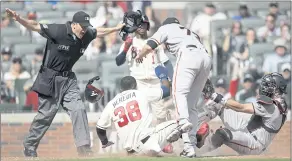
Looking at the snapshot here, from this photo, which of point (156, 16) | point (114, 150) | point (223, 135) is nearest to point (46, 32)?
point (223, 135)

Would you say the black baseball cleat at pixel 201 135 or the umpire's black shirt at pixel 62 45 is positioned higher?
the umpire's black shirt at pixel 62 45

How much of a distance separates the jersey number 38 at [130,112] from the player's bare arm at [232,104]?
1091 millimetres

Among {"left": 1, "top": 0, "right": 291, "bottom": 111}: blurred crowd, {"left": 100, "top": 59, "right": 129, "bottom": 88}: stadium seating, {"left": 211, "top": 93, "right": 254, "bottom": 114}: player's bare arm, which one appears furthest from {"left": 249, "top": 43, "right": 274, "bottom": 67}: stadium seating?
{"left": 211, "top": 93, "right": 254, "bottom": 114}: player's bare arm

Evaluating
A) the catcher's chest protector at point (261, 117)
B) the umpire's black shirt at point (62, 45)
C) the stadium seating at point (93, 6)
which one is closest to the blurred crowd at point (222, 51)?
the stadium seating at point (93, 6)

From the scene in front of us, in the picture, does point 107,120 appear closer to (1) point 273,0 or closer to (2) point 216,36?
(2) point 216,36

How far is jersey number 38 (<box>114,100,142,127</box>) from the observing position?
47.1 feet

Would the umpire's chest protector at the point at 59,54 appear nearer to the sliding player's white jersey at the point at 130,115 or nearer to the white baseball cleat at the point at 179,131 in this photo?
the sliding player's white jersey at the point at 130,115

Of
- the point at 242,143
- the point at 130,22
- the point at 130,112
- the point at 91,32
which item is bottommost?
the point at 242,143

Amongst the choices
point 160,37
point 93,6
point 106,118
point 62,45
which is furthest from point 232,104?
point 93,6

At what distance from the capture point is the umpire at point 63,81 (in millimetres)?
14617

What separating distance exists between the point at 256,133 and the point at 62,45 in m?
3.15

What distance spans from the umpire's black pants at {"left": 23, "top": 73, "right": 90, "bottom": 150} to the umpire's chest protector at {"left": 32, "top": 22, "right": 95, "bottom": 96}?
115mm

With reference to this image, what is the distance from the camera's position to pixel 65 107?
14852 mm

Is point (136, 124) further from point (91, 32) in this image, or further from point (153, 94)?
point (91, 32)
